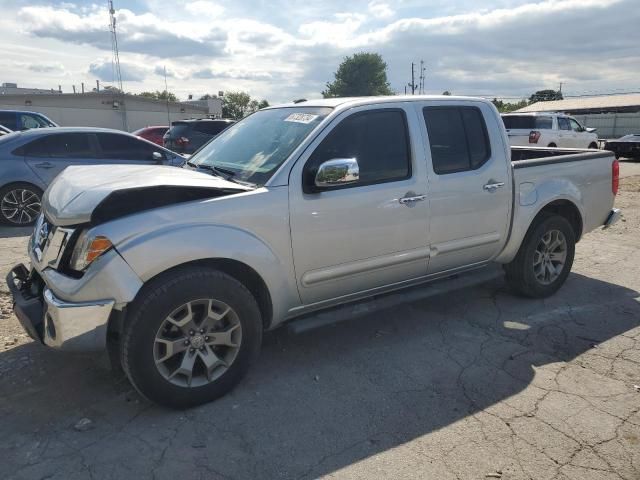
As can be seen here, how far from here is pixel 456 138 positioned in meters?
4.25

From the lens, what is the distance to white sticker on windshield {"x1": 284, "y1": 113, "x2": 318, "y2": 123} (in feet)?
12.4

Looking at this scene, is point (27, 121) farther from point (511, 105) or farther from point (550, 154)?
point (511, 105)

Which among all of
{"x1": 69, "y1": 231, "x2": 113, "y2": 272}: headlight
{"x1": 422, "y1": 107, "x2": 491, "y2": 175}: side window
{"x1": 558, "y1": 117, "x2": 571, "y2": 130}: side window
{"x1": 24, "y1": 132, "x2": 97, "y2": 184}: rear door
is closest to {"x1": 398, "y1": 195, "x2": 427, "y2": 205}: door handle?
{"x1": 422, "y1": 107, "x2": 491, "y2": 175}: side window

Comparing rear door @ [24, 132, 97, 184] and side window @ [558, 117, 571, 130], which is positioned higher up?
side window @ [558, 117, 571, 130]

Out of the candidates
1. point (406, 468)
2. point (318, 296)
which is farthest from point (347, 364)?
point (406, 468)

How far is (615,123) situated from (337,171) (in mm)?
44382

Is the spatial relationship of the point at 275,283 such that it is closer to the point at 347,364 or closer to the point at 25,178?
the point at 347,364

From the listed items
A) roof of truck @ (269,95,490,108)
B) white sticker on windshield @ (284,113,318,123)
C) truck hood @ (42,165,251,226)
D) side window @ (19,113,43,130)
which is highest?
side window @ (19,113,43,130)

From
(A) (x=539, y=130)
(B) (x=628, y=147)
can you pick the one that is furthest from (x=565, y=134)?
(B) (x=628, y=147)

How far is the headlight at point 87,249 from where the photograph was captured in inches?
112

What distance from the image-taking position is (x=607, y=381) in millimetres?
3543

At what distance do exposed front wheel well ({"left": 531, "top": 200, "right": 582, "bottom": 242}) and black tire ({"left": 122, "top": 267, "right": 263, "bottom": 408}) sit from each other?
3.04 metres

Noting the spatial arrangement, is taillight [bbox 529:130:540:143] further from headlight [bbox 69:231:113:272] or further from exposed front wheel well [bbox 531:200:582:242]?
headlight [bbox 69:231:113:272]

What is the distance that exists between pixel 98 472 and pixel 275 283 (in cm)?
144
